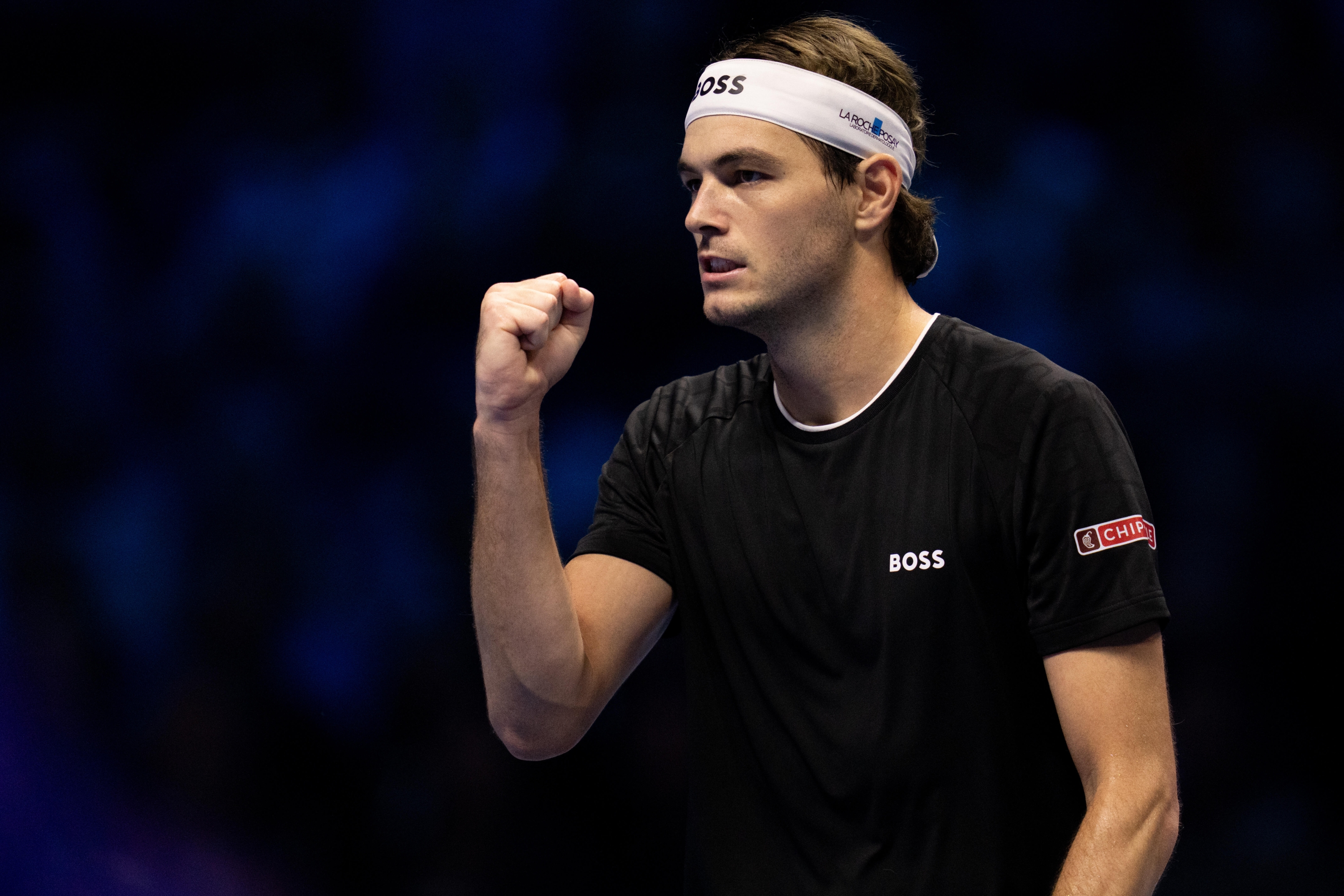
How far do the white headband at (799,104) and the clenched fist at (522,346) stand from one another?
1.33 feet

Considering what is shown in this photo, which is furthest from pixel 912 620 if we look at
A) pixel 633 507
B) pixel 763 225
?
pixel 763 225

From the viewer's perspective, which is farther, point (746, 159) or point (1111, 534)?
point (746, 159)

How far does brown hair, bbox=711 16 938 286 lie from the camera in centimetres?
212

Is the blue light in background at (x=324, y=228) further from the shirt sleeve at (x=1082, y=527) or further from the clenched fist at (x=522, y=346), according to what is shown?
the shirt sleeve at (x=1082, y=527)

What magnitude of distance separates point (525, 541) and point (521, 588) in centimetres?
7

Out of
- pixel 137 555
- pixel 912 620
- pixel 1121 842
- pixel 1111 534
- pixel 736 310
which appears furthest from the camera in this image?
pixel 137 555

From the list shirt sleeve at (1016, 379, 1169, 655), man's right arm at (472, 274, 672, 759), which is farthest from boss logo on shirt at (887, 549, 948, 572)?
man's right arm at (472, 274, 672, 759)

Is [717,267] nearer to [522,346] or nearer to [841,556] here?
[522,346]

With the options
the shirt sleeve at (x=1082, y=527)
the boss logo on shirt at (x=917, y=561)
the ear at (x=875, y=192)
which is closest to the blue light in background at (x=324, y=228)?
Result: the ear at (x=875, y=192)

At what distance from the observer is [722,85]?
2.08 m

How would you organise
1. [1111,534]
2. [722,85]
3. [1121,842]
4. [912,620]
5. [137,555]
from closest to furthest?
[1121,842] < [1111,534] < [912,620] < [722,85] < [137,555]

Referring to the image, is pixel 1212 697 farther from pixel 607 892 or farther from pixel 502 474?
pixel 502 474

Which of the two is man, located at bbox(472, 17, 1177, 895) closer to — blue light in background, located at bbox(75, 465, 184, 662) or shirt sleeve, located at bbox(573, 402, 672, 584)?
shirt sleeve, located at bbox(573, 402, 672, 584)

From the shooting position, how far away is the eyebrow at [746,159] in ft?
6.54
